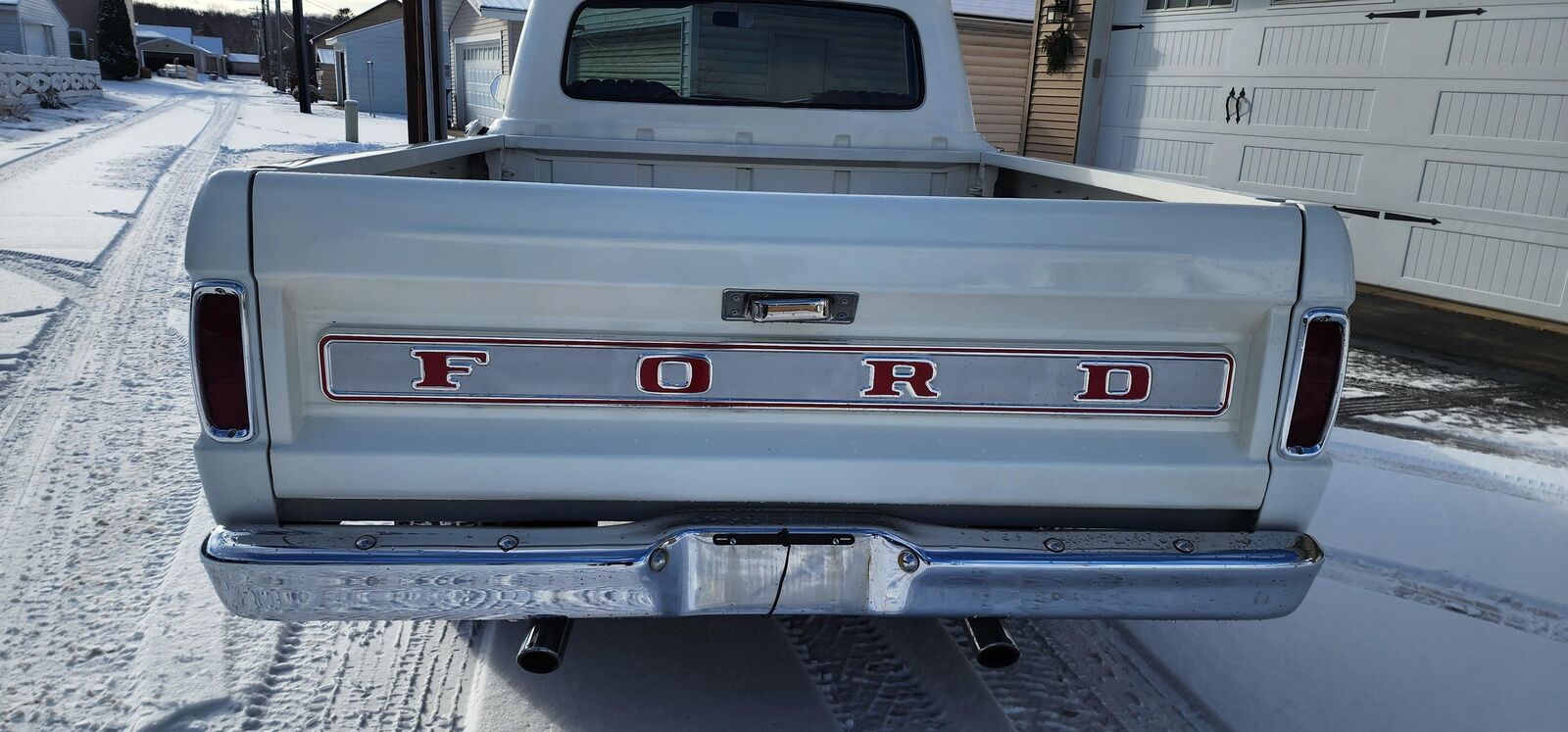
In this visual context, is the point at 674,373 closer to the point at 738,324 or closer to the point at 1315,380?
the point at 738,324

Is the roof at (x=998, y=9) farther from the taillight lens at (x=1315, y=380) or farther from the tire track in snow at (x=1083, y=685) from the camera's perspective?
the taillight lens at (x=1315, y=380)

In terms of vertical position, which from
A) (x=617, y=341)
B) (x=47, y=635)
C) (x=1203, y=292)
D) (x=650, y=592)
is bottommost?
(x=47, y=635)

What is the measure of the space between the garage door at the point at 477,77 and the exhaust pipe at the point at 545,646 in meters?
21.8

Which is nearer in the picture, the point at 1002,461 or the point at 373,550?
the point at 373,550

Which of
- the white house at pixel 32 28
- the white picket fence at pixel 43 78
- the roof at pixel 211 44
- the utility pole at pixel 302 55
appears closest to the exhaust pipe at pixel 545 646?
the white picket fence at pixel 43 78

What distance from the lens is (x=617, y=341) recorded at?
6.59 ft

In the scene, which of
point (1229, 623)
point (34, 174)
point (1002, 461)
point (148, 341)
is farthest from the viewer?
point (34, 174)

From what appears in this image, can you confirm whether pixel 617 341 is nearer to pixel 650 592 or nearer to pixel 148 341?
pixel 650 592

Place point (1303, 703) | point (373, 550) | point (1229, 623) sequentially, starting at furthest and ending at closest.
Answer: point (1229, 623) → point (1303, 703) → point (373, 550)

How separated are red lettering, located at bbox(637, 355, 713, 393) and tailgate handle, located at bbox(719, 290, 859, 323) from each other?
121 mm

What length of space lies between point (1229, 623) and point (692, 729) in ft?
5.55

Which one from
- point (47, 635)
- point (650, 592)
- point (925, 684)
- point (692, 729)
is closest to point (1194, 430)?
point (925, 684)

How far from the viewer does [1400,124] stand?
7594mm

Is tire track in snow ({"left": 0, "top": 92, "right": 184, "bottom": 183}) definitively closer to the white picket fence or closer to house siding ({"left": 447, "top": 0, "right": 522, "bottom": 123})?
the white picket fence
